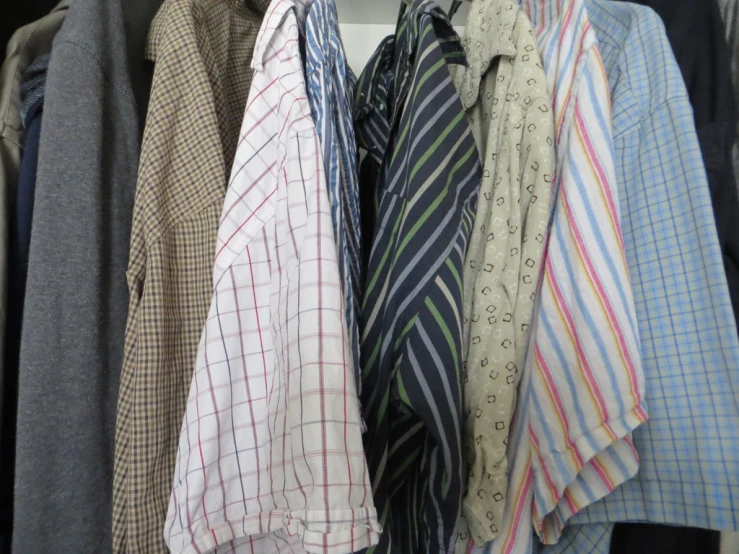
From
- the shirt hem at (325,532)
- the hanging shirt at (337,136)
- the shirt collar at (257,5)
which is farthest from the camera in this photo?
the shirt collar at (257,5)

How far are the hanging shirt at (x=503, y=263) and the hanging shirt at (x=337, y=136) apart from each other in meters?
0.13

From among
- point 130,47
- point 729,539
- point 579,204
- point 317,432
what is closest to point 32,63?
point 130,47

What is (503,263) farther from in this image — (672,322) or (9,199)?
(9,199)

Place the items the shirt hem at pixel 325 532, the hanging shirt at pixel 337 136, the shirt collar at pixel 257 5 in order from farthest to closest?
1. the shirt collar at pixel 257 5
2. the hanging shirt at pixel 337 136
3. the shirt hem at pixel 325 532

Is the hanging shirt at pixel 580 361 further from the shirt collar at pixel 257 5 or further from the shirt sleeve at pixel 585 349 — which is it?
the shirt collar at pixel 257 5

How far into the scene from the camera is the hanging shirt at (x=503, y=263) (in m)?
0.41

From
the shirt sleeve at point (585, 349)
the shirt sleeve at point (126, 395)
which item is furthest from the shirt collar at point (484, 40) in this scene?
the shirt sleeve at point (126, 395)

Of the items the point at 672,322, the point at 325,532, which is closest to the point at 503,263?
the point at 672,322

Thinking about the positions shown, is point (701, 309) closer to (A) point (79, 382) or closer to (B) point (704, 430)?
(B) point (704, 430)

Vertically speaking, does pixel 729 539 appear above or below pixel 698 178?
below

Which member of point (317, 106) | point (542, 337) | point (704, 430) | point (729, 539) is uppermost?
point (317, 106)

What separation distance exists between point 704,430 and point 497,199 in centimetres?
31

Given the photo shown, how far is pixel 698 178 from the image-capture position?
410 millimetres

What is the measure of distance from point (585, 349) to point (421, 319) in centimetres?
17
